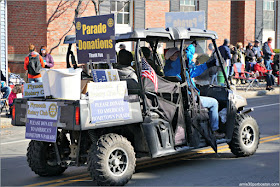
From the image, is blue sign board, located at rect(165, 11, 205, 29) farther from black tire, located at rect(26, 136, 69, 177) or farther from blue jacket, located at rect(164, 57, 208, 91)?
black tire, located at rect(26, 136, 69, 177)

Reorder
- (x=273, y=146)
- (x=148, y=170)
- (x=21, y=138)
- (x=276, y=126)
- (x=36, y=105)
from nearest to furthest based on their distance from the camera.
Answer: (x=36, y=105) < (x=148, y=170) < (x=273, y=146) < (x=21, y=138) < (x=276, y=126)

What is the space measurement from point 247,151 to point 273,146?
1426 mm

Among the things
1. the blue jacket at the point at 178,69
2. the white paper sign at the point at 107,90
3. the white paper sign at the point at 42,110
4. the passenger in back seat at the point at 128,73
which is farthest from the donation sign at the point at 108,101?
the blue jacket at the point at 178,69

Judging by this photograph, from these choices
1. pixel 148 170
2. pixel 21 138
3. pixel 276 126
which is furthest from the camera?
pixel 276 126

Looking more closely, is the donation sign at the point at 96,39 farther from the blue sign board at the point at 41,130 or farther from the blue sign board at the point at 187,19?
the blue sign board at the point at 187,19

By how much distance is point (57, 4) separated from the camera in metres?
22.1

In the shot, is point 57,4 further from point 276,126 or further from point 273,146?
point 273,146

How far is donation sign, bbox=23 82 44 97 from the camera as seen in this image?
786cm

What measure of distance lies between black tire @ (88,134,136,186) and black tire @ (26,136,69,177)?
880 mm

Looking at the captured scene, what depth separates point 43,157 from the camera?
25.6 ft

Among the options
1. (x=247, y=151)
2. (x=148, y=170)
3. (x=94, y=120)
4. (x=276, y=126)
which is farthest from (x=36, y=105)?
(x=276, y=126)

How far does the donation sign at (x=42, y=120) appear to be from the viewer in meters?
7.23

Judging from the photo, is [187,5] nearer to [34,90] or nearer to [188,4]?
[188,4]

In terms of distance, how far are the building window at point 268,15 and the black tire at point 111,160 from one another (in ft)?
92.6
